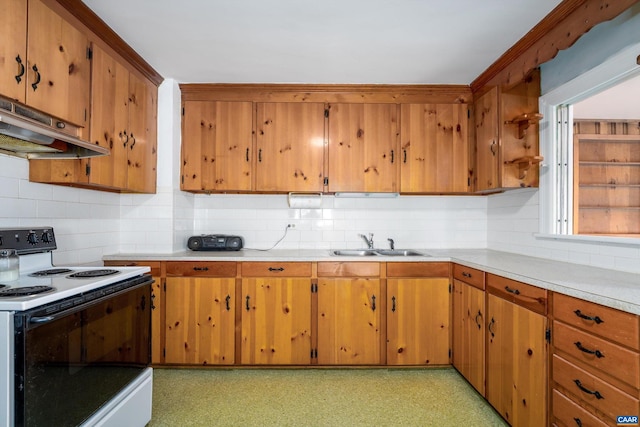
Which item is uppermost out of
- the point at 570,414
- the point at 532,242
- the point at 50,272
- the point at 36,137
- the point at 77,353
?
the point at 36,137

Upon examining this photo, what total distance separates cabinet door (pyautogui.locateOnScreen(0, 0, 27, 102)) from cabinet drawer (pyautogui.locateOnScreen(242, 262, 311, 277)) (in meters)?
1.59

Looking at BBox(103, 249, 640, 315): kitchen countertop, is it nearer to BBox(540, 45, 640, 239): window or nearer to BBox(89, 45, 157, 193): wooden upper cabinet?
BBox(540, 45, 640, 239): window

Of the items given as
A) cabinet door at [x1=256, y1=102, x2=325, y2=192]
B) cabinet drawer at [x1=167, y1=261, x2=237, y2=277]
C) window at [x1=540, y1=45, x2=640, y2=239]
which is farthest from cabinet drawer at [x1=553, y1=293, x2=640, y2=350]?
cabinet drawer at [x1=167, y1=261, x2=237, y2=277]

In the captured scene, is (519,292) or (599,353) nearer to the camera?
(599,353)

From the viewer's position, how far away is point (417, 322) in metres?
2.49

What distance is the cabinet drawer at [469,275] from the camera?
210 cm

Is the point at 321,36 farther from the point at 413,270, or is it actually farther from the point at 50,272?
the point at 50,272

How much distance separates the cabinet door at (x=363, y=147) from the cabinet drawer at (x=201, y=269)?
106cm

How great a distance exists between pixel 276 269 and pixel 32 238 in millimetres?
1432

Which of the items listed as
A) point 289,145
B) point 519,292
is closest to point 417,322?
point 519,292

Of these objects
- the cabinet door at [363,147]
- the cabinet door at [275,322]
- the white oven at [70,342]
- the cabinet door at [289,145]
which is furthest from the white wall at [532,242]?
the white oven at [70,342]

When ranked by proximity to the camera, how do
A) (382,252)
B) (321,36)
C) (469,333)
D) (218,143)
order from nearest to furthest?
(321,36)
(469,333)
(218,143)
(382,252)

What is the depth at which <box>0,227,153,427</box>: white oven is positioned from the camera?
1102 mm

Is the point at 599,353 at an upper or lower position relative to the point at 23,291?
lower
